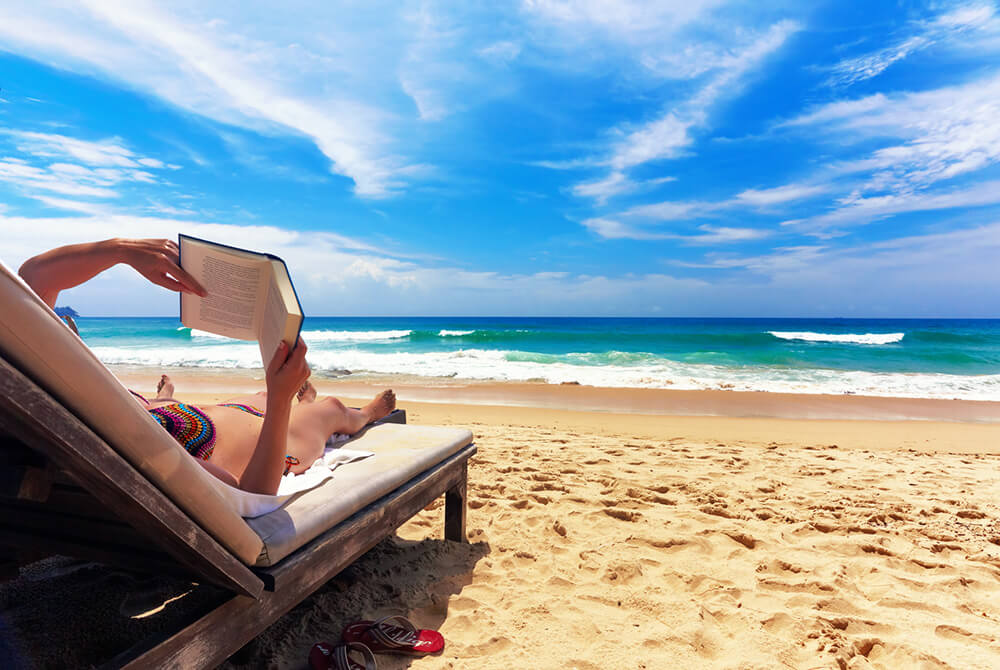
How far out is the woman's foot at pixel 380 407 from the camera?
3.38m

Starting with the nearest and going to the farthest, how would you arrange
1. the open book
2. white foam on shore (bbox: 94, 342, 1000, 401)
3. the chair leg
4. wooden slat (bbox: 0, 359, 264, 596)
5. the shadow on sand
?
wooden slat (bbox: 0, 359, 264, 596) < the open book < the shadow on sand < the chair leg < white foam on shore (bbox: 94, 342, 1000, 401)

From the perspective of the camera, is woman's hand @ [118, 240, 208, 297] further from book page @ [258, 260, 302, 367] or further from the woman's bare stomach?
the woman's bare stomach

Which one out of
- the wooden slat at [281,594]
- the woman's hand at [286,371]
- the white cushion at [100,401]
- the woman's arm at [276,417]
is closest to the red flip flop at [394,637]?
the wooden slat at [281,594]

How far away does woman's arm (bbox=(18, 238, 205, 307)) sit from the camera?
166 centimetres

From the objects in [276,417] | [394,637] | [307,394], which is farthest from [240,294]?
[307,394]

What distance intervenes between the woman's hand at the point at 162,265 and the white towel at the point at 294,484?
617mm

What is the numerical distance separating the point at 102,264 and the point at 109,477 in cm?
104

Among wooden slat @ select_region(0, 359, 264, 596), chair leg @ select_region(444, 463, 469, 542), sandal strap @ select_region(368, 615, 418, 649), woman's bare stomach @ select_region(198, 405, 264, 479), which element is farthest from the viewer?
chair leg @ select_region(444, 463, 469, 542)

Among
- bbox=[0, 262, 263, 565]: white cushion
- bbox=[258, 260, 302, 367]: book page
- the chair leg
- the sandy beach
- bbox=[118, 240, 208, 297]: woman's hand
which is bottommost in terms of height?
the sandy beach

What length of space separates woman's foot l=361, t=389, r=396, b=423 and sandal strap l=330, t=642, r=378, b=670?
1.55 meters

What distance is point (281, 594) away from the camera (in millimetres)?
1651

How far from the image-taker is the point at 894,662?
6.75ft

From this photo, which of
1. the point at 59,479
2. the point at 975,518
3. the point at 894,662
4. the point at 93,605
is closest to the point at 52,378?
the point at 59,479

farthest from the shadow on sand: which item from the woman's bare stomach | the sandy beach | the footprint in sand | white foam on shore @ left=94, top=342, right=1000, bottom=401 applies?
white foam on shore @ left=94, top=342, right=1000, bottom=401
